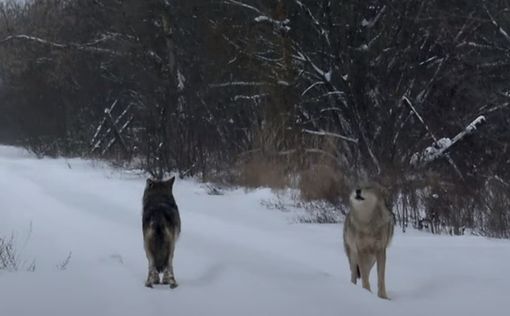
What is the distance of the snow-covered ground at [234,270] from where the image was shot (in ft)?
20.9

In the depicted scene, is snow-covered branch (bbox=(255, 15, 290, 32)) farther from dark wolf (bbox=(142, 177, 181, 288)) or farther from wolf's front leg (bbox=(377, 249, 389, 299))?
wolf's front leg (bbox=(377, 249, 389, 299))

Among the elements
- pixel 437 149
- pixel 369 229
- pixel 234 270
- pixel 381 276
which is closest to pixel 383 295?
pixel 381 276

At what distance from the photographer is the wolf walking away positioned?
6.78 m

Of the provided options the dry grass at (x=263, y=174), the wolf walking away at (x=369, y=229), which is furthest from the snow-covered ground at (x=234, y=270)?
the dry grass at (x=263, y=174)

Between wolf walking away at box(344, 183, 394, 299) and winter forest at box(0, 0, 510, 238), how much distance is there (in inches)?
176

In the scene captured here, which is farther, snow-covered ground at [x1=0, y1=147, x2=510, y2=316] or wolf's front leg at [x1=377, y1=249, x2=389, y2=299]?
wolf's front leg at [x1=377, y1=249, x2=389, y2=299]

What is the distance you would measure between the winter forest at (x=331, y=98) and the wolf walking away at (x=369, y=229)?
447cm

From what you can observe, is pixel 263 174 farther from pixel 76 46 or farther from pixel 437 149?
pixel 76 46

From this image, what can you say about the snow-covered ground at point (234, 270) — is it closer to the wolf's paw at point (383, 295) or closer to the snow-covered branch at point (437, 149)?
the wolf's paw at point (383, 295)

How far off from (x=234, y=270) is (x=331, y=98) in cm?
1069

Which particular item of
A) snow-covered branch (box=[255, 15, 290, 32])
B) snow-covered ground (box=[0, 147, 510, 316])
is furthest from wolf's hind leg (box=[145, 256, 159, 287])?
snow-covered branch (box=[255, 15, 290, 32])

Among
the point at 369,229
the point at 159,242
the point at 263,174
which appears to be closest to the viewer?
the point at 369,229

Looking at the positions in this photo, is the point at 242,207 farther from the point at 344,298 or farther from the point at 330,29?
the point at 344,298

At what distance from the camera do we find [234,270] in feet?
26.2
